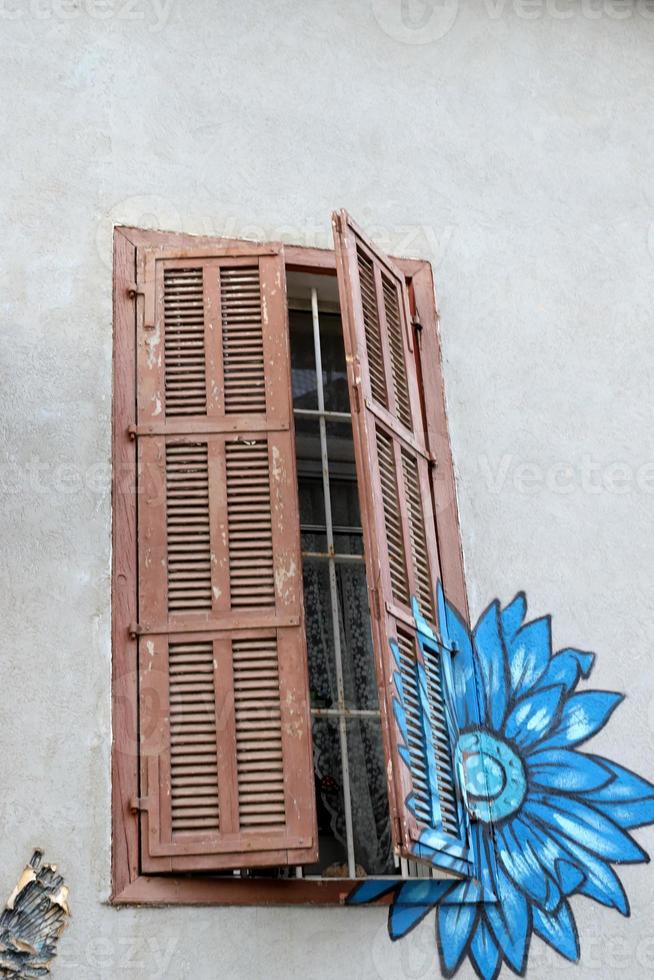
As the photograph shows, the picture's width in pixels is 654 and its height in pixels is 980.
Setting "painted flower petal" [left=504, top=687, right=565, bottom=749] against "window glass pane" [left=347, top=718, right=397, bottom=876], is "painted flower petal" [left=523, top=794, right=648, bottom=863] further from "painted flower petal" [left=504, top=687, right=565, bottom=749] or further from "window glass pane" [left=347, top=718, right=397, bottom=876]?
"window glass pane" [left=347, top=718, right=397, bottom=876]

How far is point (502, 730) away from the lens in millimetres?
4949

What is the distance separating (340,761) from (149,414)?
49.7 inches

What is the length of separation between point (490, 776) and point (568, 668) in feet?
1.56

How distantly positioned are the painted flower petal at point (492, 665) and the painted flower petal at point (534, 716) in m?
0.04

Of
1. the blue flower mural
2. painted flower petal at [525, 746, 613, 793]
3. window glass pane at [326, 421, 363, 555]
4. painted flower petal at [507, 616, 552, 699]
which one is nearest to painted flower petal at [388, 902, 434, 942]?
the blue flower mural

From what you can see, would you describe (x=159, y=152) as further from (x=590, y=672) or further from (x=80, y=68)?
(x=590, y=672)

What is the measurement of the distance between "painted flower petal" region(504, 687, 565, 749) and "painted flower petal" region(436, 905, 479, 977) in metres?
A: 0.58

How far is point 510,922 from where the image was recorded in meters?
4.64

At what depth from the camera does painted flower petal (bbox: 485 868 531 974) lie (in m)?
4.59

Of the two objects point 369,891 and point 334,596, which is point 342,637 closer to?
point 334,596

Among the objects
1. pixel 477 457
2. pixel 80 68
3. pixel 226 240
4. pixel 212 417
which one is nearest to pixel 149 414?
pixel 212 417

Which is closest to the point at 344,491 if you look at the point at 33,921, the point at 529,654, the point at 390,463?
the point at 390,463

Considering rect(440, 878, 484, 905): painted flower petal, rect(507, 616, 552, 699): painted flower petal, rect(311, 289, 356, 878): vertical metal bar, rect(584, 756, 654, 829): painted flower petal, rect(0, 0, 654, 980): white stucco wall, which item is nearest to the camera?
rect(0, 0, 654, 980): white stucco wall

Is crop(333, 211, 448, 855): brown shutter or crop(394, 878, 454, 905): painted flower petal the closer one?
crop(333, 211, 448, 855): brown shutter
